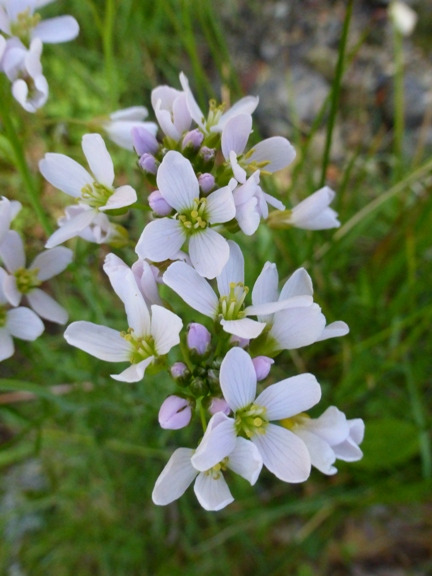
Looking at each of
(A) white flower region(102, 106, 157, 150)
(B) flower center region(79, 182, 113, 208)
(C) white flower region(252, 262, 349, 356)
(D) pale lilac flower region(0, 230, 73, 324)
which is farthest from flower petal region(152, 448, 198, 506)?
(A) white flower region(102, 106, 157, 150)

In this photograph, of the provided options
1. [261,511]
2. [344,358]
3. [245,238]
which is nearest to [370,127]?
[245,238]

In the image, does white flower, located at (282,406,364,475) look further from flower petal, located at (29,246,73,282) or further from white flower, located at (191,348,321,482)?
flower petal, located at (29,246,73,282)

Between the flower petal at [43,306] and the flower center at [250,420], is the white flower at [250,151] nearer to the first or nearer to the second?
the flower center at [250,420]

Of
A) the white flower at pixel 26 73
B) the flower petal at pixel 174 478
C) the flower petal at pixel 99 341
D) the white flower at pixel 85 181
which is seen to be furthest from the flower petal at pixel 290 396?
the white flower at pixel 26 73

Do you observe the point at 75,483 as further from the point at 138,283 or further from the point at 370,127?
the point at 370,127

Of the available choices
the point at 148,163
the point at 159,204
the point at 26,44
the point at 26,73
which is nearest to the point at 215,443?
the point at 159,204

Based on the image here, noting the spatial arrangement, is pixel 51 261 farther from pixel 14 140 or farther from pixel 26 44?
pixel 26 44
